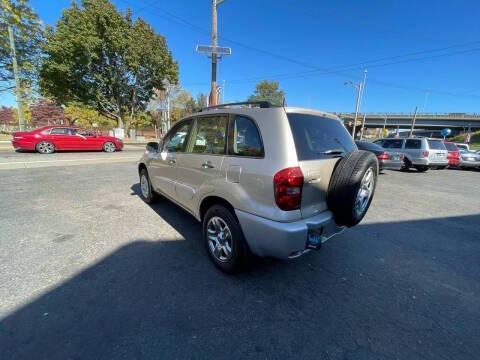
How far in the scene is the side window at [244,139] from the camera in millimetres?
2426

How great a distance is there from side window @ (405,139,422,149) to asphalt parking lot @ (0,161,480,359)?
8265 mm

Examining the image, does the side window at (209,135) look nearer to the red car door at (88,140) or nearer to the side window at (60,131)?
the side window at (60,131)

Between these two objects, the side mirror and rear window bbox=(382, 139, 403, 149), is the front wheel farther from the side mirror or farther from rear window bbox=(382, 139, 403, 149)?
rear window bbox=(382, 139, 403, 149)

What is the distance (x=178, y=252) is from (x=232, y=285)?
970 millimetres

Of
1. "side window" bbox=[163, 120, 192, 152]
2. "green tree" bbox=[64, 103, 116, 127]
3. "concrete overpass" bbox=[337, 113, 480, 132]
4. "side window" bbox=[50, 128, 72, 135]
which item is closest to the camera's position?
"side window" bbox=[163, 120, 192, 152]

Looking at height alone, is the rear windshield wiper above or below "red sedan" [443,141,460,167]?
above

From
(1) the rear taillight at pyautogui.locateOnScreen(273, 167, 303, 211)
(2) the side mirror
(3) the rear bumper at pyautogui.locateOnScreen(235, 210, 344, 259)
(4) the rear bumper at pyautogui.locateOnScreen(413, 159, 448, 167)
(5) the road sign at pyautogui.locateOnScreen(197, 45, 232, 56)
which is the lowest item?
(3) the rear bumper at pyautogui.locateOnScreen(235, 210, 344, 259)

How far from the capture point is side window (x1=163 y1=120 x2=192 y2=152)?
3.60m

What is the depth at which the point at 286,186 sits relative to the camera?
2.21 metres

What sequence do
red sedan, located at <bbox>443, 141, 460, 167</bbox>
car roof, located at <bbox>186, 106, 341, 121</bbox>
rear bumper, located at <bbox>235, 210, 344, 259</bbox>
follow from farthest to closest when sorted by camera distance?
red sedan, located at <bbox>443, 141, 460, 167</bbox>
car roof, located at <bbox>186, 106, 341, 121</bbox>
rear bumper, located at <bbox>235, 210, 344, 259</bbox>

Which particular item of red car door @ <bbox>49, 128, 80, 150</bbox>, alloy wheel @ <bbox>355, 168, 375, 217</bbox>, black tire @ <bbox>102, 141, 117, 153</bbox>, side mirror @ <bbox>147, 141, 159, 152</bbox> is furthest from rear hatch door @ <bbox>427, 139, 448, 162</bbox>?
red car door @ <bbox>49, 128, 80, 150</bbox>

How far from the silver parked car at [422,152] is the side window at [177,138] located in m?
11.5

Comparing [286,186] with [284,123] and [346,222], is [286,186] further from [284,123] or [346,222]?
[346,222]

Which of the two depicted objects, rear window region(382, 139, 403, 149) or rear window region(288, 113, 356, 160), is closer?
rear window region(288, 113, 356, 160)
